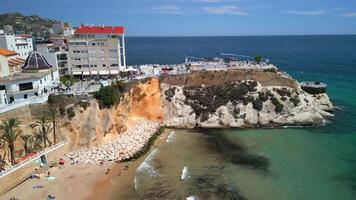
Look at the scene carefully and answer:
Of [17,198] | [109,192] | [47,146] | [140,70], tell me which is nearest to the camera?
[17,198]

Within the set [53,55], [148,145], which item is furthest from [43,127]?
[53,55]

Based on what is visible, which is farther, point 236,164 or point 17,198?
point 236,164

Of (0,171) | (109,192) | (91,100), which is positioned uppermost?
(91,100)

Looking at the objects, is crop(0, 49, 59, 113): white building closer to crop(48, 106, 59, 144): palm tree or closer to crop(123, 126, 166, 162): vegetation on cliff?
crop(48, 106, 59, 144): palm tree

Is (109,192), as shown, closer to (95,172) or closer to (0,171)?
(95,172)

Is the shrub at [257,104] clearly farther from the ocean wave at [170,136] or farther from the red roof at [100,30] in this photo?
the red roof at [100,30]

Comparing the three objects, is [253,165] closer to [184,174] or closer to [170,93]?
[184,174]

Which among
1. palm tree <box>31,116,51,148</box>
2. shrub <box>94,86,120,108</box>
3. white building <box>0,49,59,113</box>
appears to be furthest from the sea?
white building <box>0,49,59,113</box>

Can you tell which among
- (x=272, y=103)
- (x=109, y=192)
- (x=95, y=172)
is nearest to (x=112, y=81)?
(x=95, y=172)
